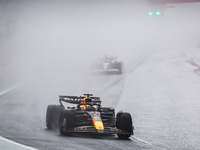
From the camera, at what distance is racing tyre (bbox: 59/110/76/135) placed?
11.1 meters

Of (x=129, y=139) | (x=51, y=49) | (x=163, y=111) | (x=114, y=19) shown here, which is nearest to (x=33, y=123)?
(x=129, y=139)

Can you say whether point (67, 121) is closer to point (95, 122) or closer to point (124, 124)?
point (95, 122)

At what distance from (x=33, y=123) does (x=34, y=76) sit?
18.8 m

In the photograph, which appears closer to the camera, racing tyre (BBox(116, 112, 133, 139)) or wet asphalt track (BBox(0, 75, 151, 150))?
wet asphalt track (BBox(0, 75, 151, 150))

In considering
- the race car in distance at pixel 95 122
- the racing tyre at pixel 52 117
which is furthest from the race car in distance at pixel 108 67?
the race car in distance at pixel 95 122

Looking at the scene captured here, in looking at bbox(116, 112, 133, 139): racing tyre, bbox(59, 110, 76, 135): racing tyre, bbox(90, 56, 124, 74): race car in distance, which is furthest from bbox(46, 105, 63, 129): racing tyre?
bbox(90, 56, 124, 74): race car in distance

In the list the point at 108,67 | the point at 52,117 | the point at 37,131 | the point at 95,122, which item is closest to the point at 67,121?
the point at 95,122

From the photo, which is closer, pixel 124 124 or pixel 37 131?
pixel 124 124

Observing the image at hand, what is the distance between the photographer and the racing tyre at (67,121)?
436 inches

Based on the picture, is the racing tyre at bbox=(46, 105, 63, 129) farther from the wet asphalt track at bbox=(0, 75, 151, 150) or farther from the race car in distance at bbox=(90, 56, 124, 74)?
the race car in distance at bbox=(90, 56, 124, 74)

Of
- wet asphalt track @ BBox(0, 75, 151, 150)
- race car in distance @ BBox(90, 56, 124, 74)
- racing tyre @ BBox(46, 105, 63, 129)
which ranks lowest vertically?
wet asphalt track @ BBox(0, 75, 151, 150)

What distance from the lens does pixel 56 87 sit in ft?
82.3

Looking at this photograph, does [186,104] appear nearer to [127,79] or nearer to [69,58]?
[127,79]

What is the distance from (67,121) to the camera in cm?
1105
